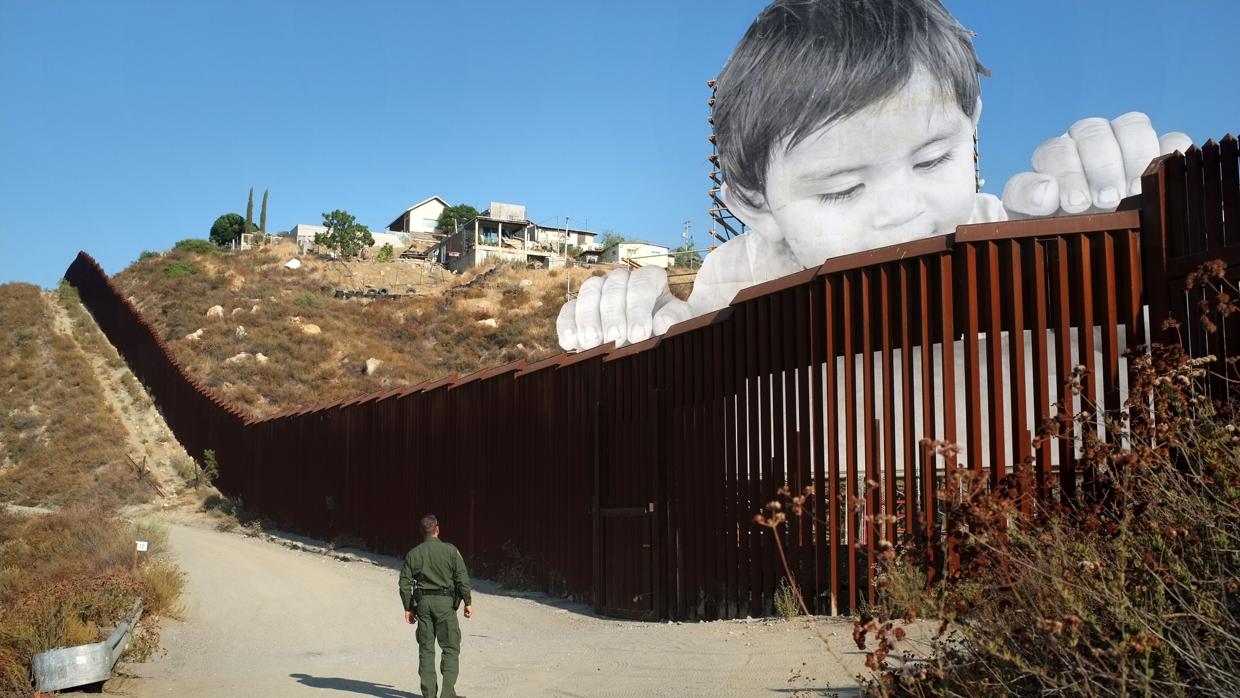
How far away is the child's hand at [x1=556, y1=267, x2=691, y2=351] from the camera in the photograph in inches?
781

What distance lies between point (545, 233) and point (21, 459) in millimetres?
60592

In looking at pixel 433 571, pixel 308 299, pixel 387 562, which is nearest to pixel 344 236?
pixel 308 299

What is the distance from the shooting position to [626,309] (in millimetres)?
20078

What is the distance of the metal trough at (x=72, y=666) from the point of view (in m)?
9.34

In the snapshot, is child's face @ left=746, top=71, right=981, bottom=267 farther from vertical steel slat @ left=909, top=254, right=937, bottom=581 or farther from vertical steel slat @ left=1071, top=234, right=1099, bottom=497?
vertical steel slat @ left=1071, top=234, right=1099, bottom=497

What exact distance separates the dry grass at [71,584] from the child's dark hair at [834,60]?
10572 mm

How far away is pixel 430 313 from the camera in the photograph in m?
57.0

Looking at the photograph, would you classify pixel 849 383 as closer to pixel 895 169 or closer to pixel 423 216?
pixel 895 169

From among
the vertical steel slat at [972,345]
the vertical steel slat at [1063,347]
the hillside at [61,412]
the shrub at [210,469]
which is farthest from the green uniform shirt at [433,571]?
the shrub at [210,469]

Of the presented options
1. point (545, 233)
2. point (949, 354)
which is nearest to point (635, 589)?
point (949, 354)

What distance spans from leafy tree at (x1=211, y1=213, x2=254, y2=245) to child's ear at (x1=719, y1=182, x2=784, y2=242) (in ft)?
255

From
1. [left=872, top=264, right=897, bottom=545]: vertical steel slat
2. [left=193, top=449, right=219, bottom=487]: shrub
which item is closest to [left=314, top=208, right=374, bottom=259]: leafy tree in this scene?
[left=193, top=449, right=219, bottom=487]: shrub

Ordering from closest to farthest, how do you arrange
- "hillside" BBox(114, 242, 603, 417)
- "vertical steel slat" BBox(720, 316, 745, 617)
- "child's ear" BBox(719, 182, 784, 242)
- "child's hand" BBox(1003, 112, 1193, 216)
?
"vertical steel slat" BBox(720, 316, 745, 617) → "child's hand" BBox(1003, 112, 1193, 216) → "child's ear" BBox(719, 182, 784, 242) → "hillside" BBox(114, 242, 603, 417)

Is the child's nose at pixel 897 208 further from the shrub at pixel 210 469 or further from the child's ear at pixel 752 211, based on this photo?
the shrub at pixel 210 469
